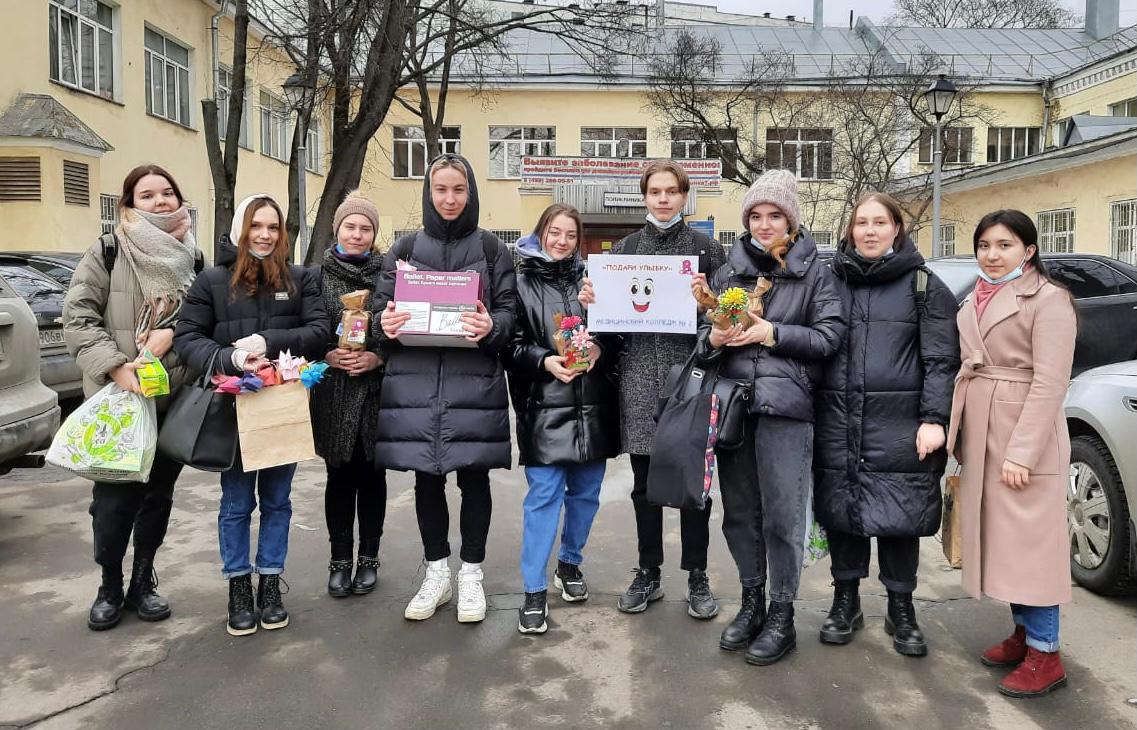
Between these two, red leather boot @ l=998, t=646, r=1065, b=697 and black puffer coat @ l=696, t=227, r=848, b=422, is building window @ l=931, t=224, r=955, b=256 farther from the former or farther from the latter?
red leather boot @ l=998, t=646, r=1065, b=697

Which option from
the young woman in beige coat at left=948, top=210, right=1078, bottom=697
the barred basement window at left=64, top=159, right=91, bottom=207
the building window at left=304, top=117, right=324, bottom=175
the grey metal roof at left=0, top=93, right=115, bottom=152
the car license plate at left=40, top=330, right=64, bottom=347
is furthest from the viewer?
the building window at left=304, top=117, right=324, bottom=175

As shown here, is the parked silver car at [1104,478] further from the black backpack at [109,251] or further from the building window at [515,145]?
the building window at [515,145]

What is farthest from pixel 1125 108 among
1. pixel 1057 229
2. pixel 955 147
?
pixel 1057 229

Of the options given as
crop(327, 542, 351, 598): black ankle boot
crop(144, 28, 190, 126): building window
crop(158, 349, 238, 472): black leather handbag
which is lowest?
crop(327, 542, 351, 598): black ankle boot

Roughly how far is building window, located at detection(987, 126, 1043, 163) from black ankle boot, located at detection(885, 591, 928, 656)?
30798mm

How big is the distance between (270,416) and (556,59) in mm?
30284

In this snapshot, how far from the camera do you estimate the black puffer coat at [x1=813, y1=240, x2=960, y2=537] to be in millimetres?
3591

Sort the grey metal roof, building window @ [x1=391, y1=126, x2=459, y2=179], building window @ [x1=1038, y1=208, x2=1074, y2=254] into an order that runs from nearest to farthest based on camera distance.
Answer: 1. the grey metal roof
2. building window @ [x1=1038, y1=208, x2=1074, y2=254]
3. building window @ [x1=391, y1=126, x2=459, y2=179]

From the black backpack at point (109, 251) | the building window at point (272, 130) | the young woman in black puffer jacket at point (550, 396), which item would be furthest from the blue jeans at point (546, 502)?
the building window at point (272, 130)

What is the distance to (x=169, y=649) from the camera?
381 cm

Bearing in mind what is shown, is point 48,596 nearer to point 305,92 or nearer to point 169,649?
point 169,649

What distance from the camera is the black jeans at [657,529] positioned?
4.18m

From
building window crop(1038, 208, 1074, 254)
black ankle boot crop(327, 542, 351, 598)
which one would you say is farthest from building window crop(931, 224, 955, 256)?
black ankle boot crop(327, 542, 351, 598)

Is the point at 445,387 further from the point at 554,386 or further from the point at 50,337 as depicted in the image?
the point at 50,337
